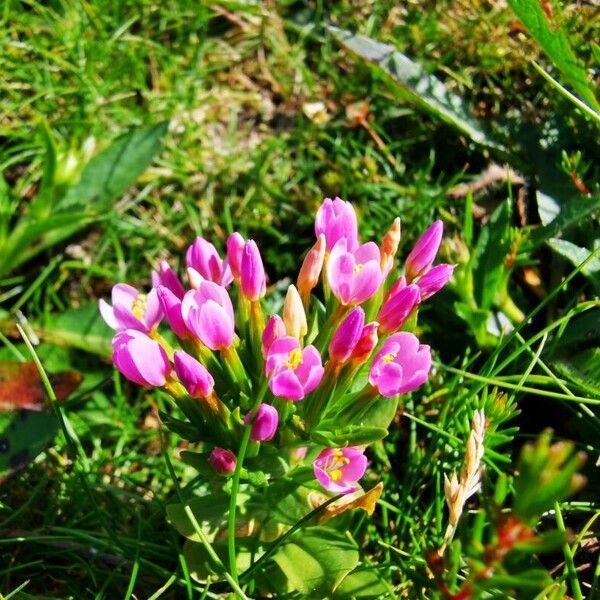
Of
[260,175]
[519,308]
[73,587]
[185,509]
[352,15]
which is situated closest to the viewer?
[185,509]

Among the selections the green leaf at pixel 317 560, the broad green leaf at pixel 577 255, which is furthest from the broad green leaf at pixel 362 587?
the broad green leaf at pixel 577 255

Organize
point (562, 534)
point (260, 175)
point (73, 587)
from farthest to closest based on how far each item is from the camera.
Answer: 1. point (260, 175)
2. point (73, 587)
3. point (562, 534)

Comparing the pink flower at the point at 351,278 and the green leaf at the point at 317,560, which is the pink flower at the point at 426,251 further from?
the green leaf at the point at 317,560

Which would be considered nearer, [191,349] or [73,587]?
[191,349]

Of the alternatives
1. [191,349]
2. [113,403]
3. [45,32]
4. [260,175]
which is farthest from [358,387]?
[45,32]

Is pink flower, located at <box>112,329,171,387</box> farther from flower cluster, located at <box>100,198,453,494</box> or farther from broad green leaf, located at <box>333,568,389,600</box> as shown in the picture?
broad green leaf, located at <box>333,568,389,600</box>

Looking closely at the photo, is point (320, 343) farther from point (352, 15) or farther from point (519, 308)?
point (352, 15)

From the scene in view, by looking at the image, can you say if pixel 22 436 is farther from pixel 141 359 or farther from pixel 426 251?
pixel 426 251

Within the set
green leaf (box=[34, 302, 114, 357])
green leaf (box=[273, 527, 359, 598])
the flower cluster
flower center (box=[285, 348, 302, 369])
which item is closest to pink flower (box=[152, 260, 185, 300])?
the flower cluster
